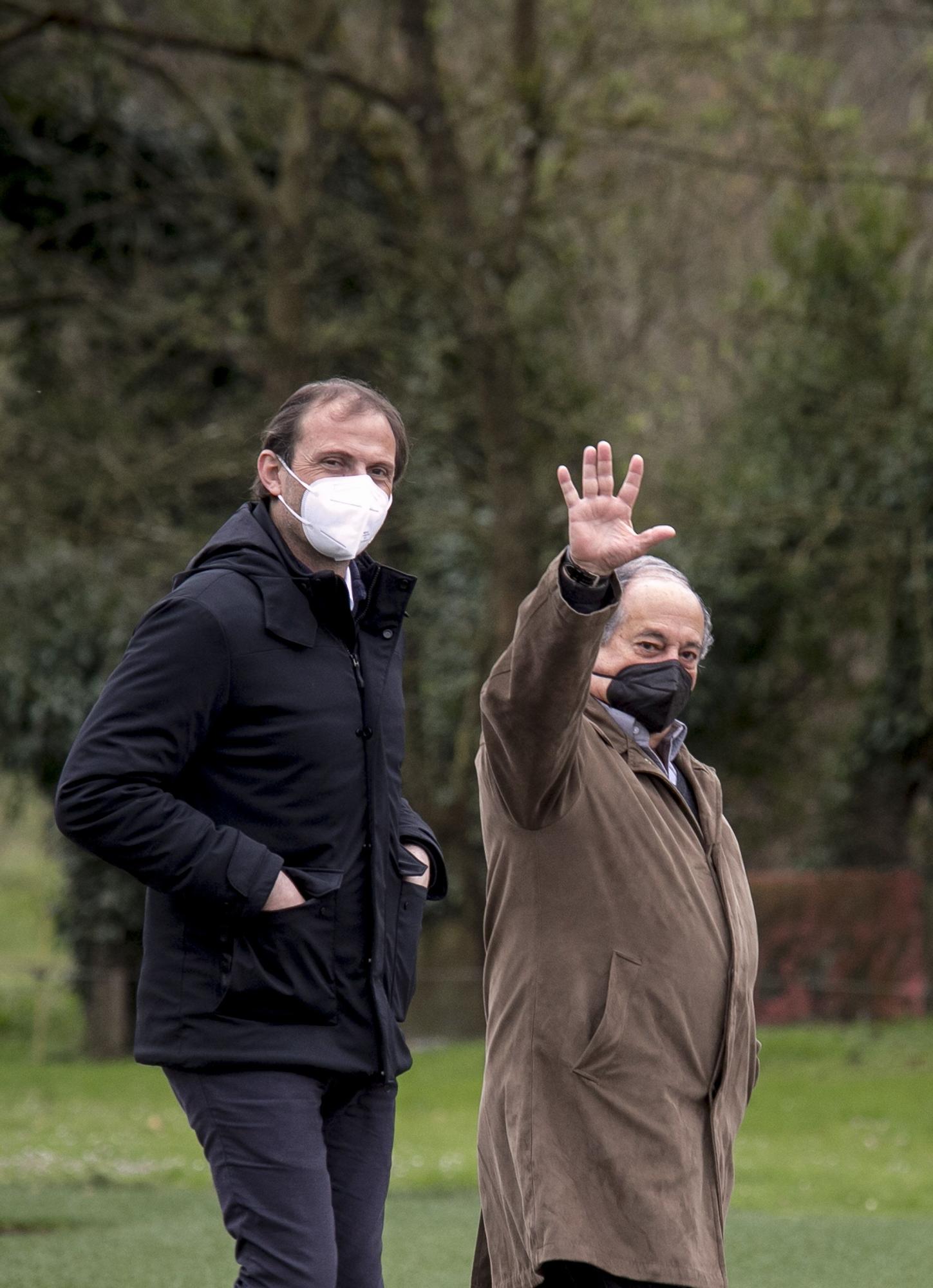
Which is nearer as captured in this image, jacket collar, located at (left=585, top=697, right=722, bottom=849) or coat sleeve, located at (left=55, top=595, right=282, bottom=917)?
coat sleeve, located at (left=55, top=595, right=282, bottom=917)

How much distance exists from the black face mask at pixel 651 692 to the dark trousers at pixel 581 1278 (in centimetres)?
102

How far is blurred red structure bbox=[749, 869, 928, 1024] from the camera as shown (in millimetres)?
16812

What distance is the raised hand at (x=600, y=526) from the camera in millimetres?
3115

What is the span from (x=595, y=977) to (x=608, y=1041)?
116 mm

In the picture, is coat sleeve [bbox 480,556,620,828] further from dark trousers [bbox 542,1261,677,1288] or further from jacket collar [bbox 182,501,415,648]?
dark trousers [bbox 542,1261,677,1288]

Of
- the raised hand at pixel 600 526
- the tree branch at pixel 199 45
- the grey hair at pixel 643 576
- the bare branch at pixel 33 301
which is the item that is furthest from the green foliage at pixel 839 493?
the raised hand at pixel 600 526

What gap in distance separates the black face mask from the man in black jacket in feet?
1.51

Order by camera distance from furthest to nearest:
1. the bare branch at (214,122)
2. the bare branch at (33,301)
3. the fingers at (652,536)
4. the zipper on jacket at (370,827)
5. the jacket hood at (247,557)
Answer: the bare branch at (33,301) → the bare branch at (214,122) → the jacket hood at (247,557) → the zipper on jacket at (370,827) → the fingers at (652,536)

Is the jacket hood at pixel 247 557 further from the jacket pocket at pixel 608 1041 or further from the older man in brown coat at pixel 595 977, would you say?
the jacket pocket at pixel 608 1041

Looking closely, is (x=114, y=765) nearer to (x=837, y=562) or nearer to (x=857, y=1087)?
(x=857, y=1087)

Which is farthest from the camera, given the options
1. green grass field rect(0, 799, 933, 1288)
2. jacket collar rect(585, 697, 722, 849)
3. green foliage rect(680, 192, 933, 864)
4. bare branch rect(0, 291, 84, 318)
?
green foliage rect(680, 192, 933, 864)

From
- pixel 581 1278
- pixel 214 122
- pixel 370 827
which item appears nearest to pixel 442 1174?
pixel 581 1278

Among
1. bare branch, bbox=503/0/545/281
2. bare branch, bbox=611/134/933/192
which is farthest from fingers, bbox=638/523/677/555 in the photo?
bare branch, bbox=611/134/933/192

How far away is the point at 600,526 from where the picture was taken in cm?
314
